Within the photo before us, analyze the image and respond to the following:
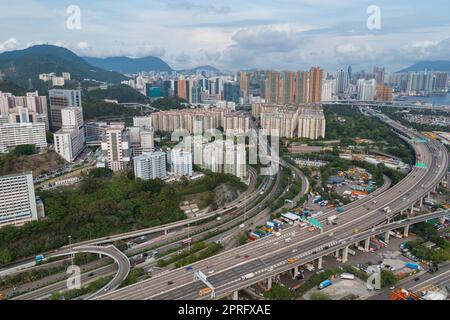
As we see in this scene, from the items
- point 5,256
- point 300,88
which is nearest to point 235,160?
point 5,256

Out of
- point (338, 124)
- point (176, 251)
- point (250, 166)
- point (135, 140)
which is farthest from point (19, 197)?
point (338, 124)

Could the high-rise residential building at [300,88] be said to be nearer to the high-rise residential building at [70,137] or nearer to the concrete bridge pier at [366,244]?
the high-rise residential building at [70,137]

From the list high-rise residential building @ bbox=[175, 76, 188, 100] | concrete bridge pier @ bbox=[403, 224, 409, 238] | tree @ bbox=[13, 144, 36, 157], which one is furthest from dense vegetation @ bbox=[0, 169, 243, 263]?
high-rise residential building @ bbox=[175, 76, 188, 100]

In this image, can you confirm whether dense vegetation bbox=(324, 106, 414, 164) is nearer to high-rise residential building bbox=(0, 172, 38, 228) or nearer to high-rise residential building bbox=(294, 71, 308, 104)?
high-rise residential building bbox=(294, 71, 308, 104)

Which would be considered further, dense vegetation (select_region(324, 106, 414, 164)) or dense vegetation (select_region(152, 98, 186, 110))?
dense vegetation (select_region(152, 98, 186, 110))

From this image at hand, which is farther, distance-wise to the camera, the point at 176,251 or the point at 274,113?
the point at 274,113

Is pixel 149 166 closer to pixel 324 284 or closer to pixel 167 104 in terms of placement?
pixel 324 284

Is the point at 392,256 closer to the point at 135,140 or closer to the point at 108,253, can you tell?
the point at 108,253
